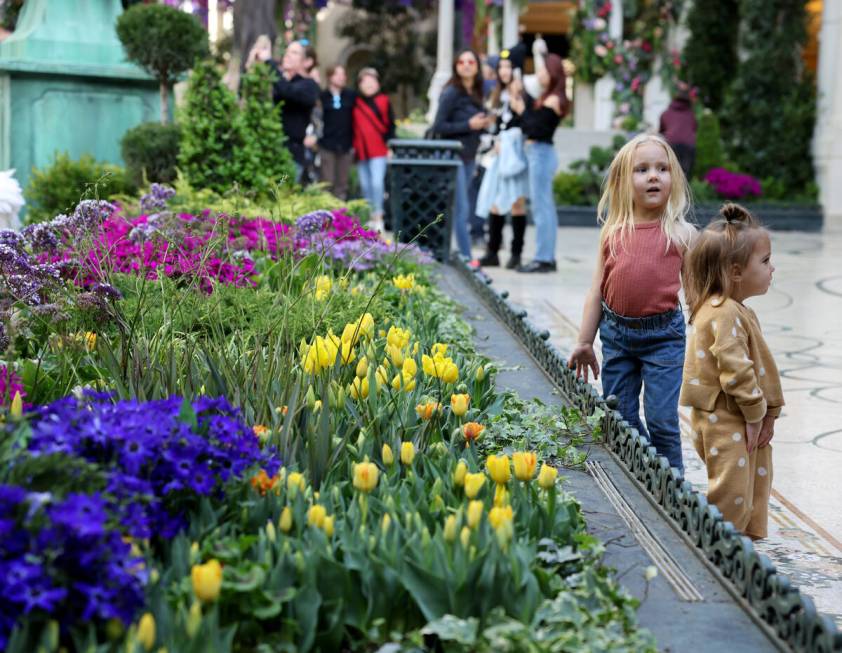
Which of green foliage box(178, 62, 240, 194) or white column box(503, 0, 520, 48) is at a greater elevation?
white column box(503, 0, 520, 48)

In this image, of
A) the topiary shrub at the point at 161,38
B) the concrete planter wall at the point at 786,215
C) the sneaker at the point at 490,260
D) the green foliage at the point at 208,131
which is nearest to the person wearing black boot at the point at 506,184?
the sneaker at the point at 490,260

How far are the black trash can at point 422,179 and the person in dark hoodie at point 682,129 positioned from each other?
6427 millimetres

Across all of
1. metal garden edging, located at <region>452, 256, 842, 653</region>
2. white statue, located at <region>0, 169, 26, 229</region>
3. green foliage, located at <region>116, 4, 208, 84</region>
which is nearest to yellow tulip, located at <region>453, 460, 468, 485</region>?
metal garden edging, located at <region>452, 256, 842, 653</region>

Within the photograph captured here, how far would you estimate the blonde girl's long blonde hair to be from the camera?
4.16 metres

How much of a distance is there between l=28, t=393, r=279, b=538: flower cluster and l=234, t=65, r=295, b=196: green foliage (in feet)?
22.3

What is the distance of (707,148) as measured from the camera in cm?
1847

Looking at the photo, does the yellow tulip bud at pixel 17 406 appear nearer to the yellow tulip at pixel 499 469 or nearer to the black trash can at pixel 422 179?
the yellow tulip at pixel 499 469

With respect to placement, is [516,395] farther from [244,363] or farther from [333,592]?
[333,592]

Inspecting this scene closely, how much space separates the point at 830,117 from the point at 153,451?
1707 centimetres

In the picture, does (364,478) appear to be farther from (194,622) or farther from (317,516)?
(194,622)

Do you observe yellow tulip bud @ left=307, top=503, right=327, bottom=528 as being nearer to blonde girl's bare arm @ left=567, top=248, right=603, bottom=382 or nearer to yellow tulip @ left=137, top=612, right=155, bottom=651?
yellow tulip @ left=137, top=612, right=155, bottom=651

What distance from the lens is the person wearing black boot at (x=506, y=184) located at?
34.4 feet

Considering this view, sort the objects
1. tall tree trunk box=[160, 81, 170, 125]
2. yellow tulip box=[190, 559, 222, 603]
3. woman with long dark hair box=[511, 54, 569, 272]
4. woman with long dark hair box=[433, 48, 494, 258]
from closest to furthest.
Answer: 1. yellow tulip box=[190, 559, 222, 603]
2. woman with long dark hair box=[511, 54, 569, 272]
3. tall tree trunk box=[160, 81, 170, 125]
4. woman with long dark hair box=[433, 48, 494, 258]

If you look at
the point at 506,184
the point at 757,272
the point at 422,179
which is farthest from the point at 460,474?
the point at 506,184
